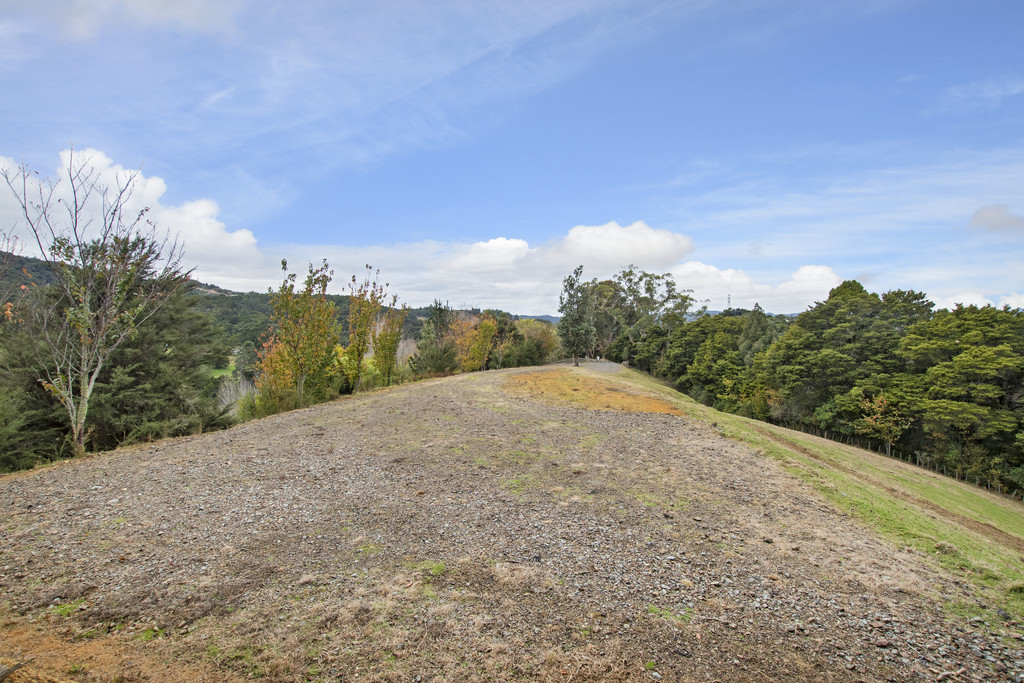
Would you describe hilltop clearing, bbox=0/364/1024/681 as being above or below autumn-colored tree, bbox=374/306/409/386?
below

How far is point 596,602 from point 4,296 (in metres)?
12.2

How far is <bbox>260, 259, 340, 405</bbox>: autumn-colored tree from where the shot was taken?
1445 centimetres

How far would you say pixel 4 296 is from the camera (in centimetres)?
809

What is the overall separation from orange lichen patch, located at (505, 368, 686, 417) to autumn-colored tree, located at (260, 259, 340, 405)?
26.4ft

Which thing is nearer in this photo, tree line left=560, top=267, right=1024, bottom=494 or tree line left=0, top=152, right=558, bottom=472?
tree line left=0, top=152, right=558, bottom=472

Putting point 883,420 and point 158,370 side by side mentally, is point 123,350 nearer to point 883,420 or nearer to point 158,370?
point 158,370

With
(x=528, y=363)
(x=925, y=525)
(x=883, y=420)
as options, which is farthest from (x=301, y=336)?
(x=883, y=420)

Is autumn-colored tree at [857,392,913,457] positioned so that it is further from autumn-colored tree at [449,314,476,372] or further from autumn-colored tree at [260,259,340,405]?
autumn-colored tree at [260,259,340,405]

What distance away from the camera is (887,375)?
23.6 m

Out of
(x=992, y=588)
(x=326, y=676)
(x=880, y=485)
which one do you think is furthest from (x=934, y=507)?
(x=326, y=676)

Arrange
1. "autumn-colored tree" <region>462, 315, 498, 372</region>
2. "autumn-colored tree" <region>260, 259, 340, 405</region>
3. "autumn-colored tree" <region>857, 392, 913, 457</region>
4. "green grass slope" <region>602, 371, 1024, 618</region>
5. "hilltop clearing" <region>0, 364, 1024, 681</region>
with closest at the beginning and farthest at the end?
"hilltop clearing" <region>0, 364, 1024, 681</region>, "green grass slope" <region>602, 371, 1024, 618</region>, "autumn-colored tree" <region>260, 259, 340, 405</region>, "autumn-colored tree" <region>857, 392, 913, 457</region>, "autumn-colored tree" <region>462, 315, 498, 372</region>

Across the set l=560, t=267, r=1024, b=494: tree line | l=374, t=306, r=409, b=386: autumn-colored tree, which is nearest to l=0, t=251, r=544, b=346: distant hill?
l=374, t=306, r=409, b=386: autumn-colored tree

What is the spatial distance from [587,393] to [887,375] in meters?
19.4

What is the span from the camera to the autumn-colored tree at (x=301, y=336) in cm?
1445
